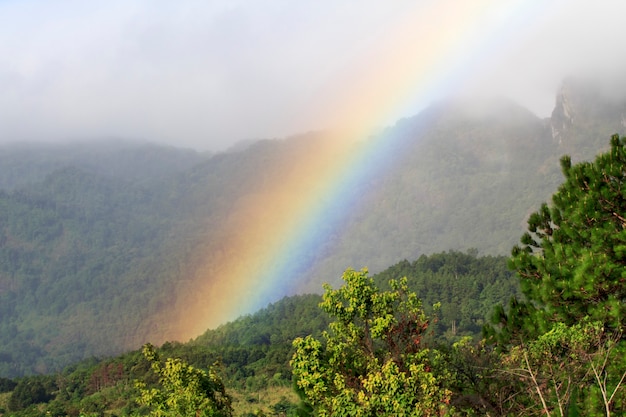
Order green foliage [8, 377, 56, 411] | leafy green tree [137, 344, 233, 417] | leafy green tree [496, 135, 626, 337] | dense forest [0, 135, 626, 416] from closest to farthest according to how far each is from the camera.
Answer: dense forest [0, 135, 626, 416] < leafy green tree [137, 344, 233, 417] < leafy green tree [496, 135, 626, 337] < green foliage [8, 377, 56, 411]

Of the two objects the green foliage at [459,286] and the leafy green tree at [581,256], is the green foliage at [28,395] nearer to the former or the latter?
the green foliage at [459,286]

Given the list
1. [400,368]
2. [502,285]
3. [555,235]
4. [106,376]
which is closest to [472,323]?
[502,285]

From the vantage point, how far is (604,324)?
1772 centimetres

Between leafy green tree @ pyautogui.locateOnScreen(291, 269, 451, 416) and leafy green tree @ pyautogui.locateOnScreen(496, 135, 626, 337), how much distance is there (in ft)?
17.5

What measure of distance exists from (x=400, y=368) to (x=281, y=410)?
35.5m

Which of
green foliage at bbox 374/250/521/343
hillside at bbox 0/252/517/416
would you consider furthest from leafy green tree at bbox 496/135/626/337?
green foliage at bbox 374/250/521/343

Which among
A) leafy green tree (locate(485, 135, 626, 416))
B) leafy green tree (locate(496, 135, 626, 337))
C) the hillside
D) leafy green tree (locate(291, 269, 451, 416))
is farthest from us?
the hillside

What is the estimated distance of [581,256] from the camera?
18.5 m

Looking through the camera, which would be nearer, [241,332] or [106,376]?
[106,376]

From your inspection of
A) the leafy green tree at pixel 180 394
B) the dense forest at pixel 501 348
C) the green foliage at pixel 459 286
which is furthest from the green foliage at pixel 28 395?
the leafy green tree at pixel 180 394

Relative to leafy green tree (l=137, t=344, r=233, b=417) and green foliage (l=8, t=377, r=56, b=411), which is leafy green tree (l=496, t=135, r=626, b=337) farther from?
green foliage (l=8, t=377, r=56, b=411)

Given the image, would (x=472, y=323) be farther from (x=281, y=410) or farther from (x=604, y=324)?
(x=604, y=324)

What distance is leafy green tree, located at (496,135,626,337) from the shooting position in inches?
690

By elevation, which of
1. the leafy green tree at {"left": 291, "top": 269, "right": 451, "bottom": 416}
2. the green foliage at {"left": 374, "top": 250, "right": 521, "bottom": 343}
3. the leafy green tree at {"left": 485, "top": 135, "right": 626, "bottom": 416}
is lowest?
the green foliage at {"left": 374, "top": 250, "right": 521, "bottom": 343}
